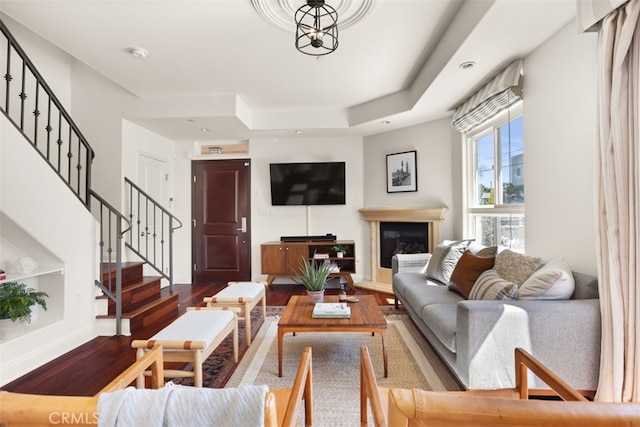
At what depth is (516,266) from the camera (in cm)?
221

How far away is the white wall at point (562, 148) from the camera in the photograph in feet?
6.34

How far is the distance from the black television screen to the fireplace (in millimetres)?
860

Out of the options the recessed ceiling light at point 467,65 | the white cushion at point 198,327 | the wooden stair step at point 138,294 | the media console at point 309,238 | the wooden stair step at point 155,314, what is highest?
the recessed ceiling light at point 467,65

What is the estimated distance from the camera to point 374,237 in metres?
4.71

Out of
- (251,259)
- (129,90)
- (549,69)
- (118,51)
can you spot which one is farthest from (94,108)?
(549,69)

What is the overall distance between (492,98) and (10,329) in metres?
4.39

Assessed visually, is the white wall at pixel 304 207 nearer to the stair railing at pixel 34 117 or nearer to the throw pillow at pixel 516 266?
the stair railing at pixel 34 117

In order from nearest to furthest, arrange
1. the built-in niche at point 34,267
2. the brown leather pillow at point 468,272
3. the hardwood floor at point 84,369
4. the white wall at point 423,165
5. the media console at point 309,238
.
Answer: the hardwood floor at point 84,369 < the built-in niche at point 34,267 < the brown leather pillow at point 468,272 < the white wall at point 423,165 < the media console at point 309,238

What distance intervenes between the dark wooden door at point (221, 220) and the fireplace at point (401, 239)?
7.18 ft

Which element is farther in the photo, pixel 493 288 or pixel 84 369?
pixel 84 369

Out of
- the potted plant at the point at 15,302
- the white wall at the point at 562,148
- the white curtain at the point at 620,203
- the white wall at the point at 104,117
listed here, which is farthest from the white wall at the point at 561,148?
the white wall at the point at 104,117

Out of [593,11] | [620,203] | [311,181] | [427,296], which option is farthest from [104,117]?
[620,203]

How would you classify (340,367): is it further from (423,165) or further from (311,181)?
(311,181)

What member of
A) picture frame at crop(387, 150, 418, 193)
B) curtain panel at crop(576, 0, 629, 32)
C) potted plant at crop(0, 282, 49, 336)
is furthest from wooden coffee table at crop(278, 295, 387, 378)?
picture frame at crop(387, 150, 418, 193)
